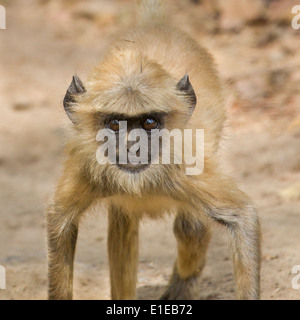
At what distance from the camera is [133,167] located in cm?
513

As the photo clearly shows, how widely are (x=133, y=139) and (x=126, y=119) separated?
0.50ft

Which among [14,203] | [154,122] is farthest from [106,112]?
[14,203]

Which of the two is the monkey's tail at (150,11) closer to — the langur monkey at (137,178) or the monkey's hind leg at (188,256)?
the langur monkey at (137,178)

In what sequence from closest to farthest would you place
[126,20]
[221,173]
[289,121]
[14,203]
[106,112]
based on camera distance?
1. [106,112]
2. [221,173]
3. [14,203]
4. [289,121]
5. [126,20]

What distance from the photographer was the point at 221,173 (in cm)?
552

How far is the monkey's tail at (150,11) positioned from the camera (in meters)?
7.33

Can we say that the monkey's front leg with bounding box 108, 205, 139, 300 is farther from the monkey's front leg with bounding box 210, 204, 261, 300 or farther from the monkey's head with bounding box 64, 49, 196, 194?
the monkey's front leg with bounding box 210, 204, 261, 300

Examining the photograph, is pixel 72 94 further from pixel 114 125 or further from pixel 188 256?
pixel 188 256

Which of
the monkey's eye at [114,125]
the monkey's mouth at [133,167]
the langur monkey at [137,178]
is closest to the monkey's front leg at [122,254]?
the langur monkey at [137,178]

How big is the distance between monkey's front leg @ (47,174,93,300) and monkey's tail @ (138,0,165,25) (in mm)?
2428

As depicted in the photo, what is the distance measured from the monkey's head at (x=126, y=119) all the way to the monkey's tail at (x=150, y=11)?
2.03 metres

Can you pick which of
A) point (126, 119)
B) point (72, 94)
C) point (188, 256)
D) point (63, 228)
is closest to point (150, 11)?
point (72, 94)
